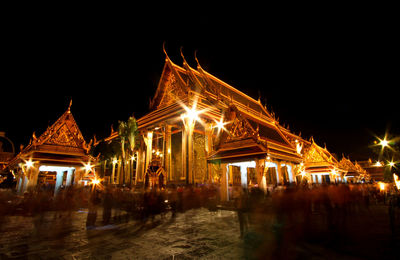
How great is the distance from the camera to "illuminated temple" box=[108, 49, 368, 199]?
914 cm

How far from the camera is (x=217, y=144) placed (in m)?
9.91

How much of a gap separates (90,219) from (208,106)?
14.0 meters

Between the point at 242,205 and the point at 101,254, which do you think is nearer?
the point at 101,254

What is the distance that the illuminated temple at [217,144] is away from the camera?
9141 mm

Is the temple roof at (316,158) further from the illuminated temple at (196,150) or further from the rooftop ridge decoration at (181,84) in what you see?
the rooftop ridge decoration at (181,84)

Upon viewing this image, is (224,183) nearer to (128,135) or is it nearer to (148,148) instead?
(148,148)

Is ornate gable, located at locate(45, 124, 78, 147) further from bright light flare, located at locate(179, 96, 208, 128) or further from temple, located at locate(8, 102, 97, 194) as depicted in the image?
bright light flare, located at locate(179, 96, 208, 128)

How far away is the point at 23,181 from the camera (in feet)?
44.9

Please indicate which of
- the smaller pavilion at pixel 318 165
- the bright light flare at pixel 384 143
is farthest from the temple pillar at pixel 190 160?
the bright light flare at pixel 384 143

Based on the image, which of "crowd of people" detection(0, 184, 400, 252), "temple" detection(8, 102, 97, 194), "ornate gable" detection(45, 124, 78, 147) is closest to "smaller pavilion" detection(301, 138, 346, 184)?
"crowd of people" detection(0, 184, 400, 252)

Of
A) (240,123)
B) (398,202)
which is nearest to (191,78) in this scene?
(240,123)

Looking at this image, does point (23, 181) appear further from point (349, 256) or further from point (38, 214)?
point (349, 256)

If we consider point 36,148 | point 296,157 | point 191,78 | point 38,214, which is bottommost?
point 38,214

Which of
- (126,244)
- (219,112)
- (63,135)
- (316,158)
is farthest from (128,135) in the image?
(316,158)
